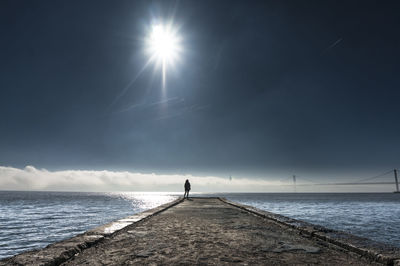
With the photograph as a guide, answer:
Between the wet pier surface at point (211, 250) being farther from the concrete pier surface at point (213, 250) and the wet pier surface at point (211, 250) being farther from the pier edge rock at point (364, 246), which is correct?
the pier edge rock at point (364, 246)

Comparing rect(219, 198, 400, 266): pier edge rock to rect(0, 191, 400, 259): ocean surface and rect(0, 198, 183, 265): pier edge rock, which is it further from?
rect(0, 191, 400, 259): ocean surface

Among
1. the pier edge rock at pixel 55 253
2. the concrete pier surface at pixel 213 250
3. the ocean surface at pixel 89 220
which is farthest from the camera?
the ocean surface at pixel 89 220

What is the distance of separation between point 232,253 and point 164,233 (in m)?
2.24

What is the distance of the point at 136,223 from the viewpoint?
23.6ft

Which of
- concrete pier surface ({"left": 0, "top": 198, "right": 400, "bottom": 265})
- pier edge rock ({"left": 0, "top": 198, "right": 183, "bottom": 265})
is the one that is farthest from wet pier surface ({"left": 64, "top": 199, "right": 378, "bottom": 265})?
pier edge rock ({"left": 0, "top": 198, "right": 183, "bottom": 265})

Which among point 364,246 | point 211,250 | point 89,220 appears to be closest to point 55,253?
point 211,250

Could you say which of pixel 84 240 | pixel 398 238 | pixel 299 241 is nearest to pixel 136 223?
pixel 84 240

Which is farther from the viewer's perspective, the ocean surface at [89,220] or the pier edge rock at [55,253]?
the ocean surface at [89,220]

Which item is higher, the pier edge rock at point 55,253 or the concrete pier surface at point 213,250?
the pier edge rock at point 55,253

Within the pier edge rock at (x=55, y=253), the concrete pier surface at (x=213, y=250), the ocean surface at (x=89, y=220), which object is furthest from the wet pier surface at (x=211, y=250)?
the ocean surface at (x=89, y=220)

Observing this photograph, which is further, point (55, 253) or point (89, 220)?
point (89, 220)

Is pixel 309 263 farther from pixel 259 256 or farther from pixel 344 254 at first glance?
pixel 344 254

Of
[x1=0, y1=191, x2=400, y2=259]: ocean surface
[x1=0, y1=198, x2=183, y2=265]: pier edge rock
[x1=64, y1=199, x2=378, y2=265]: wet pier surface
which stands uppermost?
[x1=0, y1=198, x2=183, y2=265]: pier edge rock

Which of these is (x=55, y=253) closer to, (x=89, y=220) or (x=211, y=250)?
(x=211, y=250)
